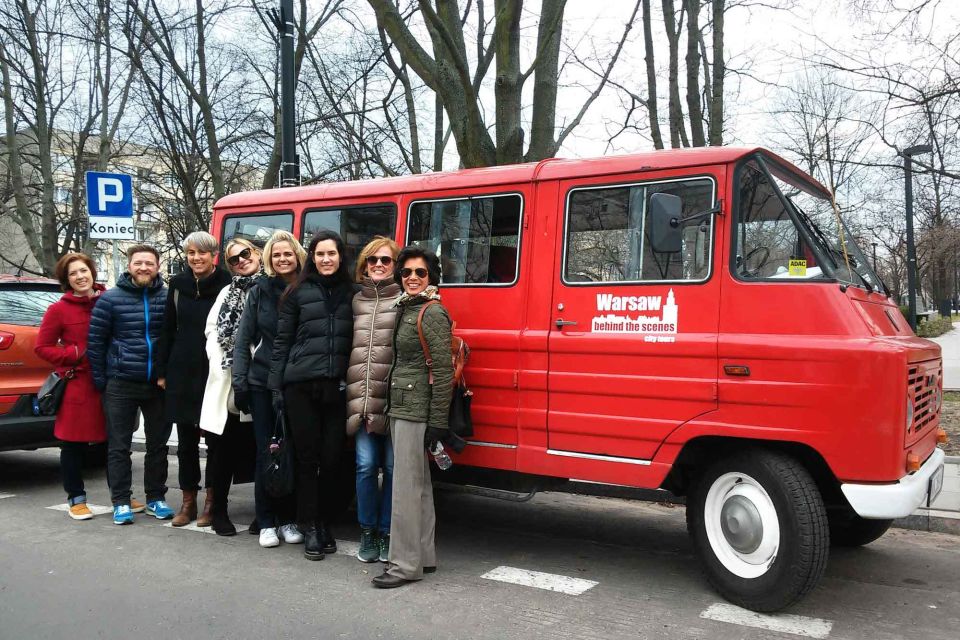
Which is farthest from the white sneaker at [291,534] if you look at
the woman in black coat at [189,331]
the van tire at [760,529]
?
the van tire at [760,529]

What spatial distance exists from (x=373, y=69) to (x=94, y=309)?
496 inches

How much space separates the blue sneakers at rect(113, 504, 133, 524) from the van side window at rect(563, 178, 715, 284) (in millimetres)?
3674

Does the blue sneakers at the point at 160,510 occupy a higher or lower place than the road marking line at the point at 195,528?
higher

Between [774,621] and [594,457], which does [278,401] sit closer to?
[594,457]

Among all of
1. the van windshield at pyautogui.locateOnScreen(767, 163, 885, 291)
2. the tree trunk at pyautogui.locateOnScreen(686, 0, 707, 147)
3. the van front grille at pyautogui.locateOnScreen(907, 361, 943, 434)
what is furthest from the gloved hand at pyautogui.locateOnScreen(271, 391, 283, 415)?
the tree trunk at pyautogui.locateOnScreen(686, 0, 707, 147)

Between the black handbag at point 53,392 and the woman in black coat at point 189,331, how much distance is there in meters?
0.83

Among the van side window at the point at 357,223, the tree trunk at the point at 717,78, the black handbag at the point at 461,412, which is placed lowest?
the black handbag at the point at 461,412

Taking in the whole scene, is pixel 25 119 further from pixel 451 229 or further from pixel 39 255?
pixel 451 229

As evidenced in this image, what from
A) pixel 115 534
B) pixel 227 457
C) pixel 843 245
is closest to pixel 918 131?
pixel 843 245

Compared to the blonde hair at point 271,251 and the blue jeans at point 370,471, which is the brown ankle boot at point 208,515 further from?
the blonde hair at point 271,251

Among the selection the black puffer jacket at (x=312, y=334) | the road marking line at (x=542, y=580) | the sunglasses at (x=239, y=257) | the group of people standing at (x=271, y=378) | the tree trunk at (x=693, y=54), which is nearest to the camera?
the road marking line at (x=542, y=580)

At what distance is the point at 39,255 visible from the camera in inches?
830

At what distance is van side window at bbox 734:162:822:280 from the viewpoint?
13.6ft

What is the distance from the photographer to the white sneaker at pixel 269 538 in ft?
17.1
